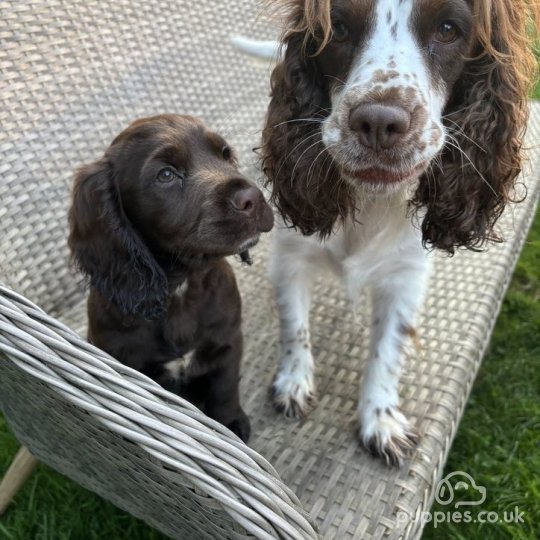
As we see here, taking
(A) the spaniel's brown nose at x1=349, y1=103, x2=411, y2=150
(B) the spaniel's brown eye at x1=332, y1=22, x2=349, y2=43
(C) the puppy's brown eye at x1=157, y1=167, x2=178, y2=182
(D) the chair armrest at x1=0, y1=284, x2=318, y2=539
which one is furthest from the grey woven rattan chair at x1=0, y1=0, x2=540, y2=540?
(B) the spaniel's brown eye at x1=332, y1=22, x2=349, y2=43

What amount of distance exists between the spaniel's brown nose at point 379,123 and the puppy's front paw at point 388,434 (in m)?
0.81

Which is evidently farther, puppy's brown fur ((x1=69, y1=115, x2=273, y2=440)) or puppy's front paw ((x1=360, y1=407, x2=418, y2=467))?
puppy's front paw ((x1=360, y1=407, x2=418, y2=467))

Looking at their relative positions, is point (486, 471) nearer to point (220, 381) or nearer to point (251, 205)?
point (220, 381)

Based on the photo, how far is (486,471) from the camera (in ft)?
7.43

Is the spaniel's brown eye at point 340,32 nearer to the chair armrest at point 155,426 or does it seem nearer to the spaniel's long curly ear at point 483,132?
the spaniel's long curly ear at point 483,132

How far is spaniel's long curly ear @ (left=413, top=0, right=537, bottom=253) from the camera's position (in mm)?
1584

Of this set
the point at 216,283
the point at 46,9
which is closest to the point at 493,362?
the point at 216,283

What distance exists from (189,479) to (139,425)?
0.11 m

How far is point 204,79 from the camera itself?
289 centimetres

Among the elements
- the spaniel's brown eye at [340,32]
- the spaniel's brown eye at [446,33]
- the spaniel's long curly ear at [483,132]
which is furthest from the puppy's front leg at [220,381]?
the spaniel's brown eye at [446,33]

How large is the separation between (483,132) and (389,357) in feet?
2.40

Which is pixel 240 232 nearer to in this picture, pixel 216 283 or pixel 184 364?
pixel 216 283

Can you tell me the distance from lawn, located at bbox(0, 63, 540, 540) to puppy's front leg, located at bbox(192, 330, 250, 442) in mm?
549

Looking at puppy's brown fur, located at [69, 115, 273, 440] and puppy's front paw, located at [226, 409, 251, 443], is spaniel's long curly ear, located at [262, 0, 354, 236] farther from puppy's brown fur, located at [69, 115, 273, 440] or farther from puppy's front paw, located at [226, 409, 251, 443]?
puppy's front paw, located at [226, 409, 251, 443]
